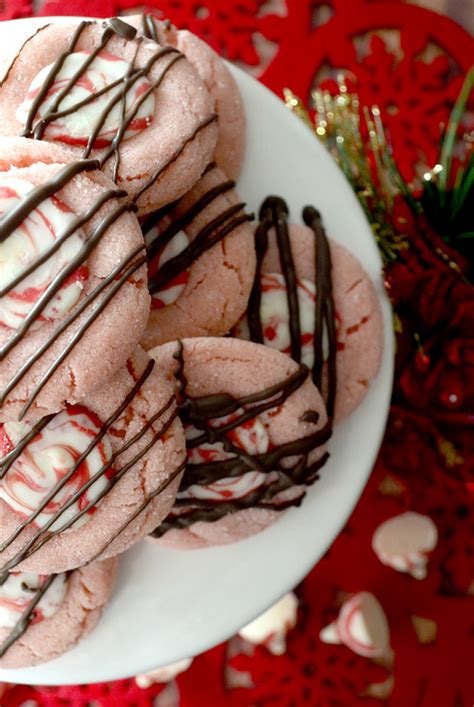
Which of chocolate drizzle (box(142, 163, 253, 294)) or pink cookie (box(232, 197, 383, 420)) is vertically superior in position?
chocolate drizzle (box(142, 163, 253, 294))

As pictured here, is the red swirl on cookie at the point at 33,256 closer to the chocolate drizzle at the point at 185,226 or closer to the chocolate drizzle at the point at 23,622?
the chocolate drizzle at the point at 185,226

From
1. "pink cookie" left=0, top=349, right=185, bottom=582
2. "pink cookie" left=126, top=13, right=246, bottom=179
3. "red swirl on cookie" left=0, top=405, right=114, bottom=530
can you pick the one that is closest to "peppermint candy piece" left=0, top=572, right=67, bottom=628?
"pink cookie" left=0, top=349, right=185, bottom=582

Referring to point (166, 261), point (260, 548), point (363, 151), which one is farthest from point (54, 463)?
point (363, 151)

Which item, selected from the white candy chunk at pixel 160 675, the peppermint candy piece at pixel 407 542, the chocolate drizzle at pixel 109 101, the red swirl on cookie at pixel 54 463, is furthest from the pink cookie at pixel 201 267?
the white candy chunk at pixel 160 675

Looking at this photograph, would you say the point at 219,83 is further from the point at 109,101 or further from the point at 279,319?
the point at 279,319

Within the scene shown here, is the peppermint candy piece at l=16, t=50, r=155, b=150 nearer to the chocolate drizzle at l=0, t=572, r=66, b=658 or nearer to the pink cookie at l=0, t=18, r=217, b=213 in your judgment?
the pink cookie at l=0, t=18, r=217, b=213

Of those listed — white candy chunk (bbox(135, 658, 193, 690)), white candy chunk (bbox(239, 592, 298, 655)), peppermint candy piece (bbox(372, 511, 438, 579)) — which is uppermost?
peppermint candy piece (bbox(372, 511, 438, 579))
